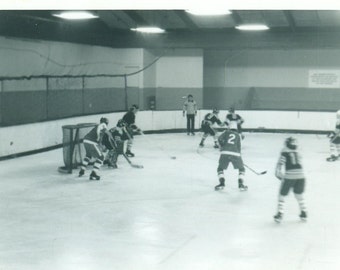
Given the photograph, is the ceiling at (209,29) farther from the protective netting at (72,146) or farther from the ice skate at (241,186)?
the ice skate at (241,186)

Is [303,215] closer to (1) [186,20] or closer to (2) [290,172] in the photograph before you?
(2) [290,172]

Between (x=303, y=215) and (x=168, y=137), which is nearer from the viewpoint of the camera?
(x=303, y=215)

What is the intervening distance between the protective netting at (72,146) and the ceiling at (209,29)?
6307mm

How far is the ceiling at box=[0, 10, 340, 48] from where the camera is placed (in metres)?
22.0

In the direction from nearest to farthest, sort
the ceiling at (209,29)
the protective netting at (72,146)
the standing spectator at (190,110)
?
the protective netting at (72,146)
the ceiling at (209,29)
the standing spectator at (190,110)

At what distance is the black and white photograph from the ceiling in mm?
62

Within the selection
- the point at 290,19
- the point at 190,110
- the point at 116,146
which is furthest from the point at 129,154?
the point at 290,19

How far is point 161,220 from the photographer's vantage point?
32.1 feet

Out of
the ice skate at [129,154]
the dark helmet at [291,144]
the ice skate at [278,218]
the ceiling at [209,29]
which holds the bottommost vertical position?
the ice skate at [278,218]

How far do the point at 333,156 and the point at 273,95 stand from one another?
1054 centimetres

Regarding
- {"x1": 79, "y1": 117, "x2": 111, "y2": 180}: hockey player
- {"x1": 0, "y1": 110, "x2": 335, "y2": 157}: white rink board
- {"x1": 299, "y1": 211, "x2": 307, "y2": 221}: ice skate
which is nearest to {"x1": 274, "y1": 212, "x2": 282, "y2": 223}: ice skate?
{"x1": 299, "y1": 211, "x2": 307, "y2": 221}: ice skate

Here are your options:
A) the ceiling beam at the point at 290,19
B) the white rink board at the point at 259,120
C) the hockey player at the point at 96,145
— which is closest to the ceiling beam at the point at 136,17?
the white rink board at the point at 259,120

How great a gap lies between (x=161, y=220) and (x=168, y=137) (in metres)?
13.6

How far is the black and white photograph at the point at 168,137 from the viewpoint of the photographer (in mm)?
8047
